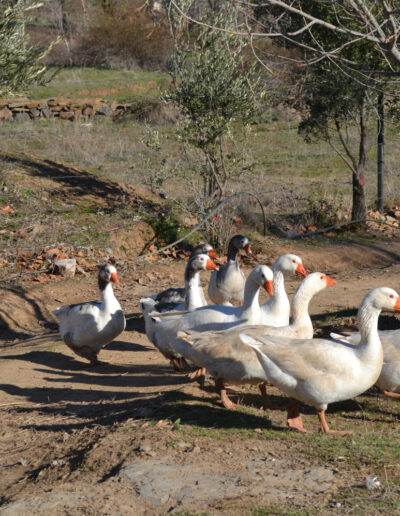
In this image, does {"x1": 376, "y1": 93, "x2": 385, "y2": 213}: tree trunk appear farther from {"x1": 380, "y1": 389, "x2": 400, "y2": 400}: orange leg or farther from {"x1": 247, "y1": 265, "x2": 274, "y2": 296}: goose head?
{"x1": 380, "y1": 389, "x2": 400, "y2": 400}: orange leg

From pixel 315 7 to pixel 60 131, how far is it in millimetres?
13591

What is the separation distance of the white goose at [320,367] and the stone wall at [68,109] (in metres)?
24.4

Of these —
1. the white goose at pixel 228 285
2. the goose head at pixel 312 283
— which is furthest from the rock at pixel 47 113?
the goose head at pixel 312 283

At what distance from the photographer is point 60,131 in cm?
2497

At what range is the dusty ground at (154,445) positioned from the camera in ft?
14.3

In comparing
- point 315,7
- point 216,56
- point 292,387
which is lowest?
point 292,387

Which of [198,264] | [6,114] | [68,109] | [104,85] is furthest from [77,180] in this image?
[104,85]

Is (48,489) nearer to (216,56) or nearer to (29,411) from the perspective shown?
(29,411)

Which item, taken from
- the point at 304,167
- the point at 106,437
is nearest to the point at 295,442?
the point at 106,437

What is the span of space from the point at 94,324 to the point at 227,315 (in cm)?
225

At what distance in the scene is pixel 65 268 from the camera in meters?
13.3

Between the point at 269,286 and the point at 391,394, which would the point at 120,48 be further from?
the point at 391,394

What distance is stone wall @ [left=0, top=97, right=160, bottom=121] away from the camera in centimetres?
2923

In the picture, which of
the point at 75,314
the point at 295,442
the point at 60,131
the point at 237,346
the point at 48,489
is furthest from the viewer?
the point at 60,131
